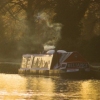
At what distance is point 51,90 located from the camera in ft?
127

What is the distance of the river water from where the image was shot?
112 ft

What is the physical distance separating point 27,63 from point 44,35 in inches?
1080

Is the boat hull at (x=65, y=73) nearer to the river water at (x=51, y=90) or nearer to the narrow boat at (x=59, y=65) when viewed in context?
the narrow boat at (x=59, y=65)

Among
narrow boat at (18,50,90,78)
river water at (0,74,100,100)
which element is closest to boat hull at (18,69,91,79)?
narrow boat at (18,50,90,78)

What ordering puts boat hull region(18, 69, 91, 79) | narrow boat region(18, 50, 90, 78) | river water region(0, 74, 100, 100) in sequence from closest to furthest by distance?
river water region(0, 74, 100, 100), boat hull region(18, 69, 91, 79), narrow boat region(18, 50, 90, 78)

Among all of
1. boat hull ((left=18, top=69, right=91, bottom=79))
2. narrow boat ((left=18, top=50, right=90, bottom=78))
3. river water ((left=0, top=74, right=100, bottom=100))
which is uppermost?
narrow boat ((left=18, top=50, right=90, bottom=78))

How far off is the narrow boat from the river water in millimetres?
7152

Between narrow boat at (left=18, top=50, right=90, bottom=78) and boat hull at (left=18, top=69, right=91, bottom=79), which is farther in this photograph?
narrow boat at (left=18, top=50, right=90, bottom=78)

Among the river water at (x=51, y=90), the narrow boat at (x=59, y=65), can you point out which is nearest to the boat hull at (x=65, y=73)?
the narrow boat at (x=59, y=65)

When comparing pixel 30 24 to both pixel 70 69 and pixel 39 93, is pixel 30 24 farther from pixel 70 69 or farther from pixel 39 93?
pixel 39 93

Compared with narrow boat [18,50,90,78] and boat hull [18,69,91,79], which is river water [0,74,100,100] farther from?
narrow boat [18,50,90,78]

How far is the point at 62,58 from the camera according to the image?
56812 millimetres

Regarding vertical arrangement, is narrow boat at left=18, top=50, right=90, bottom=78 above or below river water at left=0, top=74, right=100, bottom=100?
above

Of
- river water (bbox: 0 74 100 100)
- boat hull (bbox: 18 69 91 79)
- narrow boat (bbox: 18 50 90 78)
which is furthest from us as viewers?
narrow boat (bbox: 18 50 90 78)
